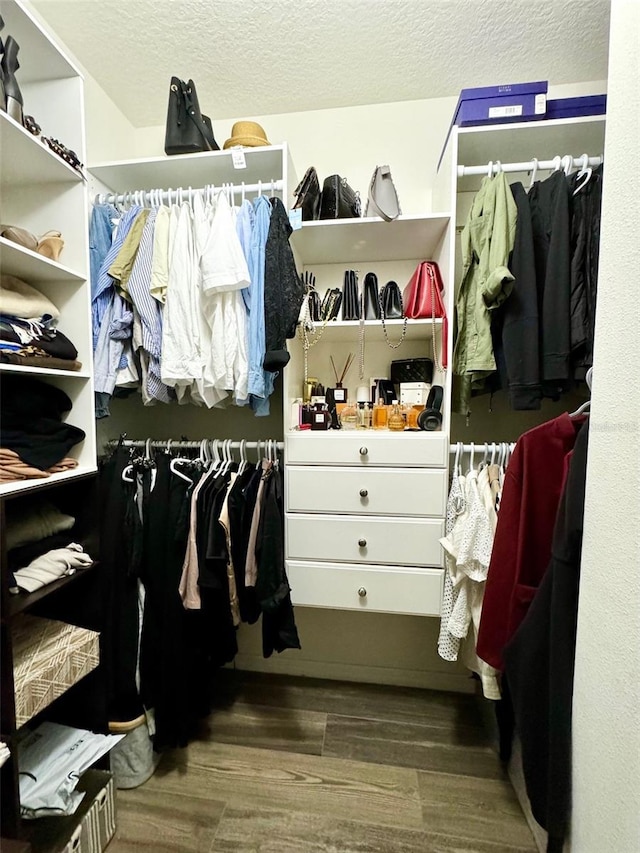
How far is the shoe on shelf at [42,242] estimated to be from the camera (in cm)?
95

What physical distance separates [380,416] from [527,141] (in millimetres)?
1147

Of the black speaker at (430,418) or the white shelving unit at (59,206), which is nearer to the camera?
the white shelving unit at (59,206)

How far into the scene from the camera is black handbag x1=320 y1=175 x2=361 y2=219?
1351mm

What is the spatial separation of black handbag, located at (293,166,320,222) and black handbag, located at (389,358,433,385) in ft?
2.23

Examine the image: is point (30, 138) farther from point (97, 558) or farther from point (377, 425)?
point (377, 425)

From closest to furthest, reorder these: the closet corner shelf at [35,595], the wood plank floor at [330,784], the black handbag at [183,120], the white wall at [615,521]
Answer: the white wall at [615,521], the closet corner shelf at [35,595], the wood plank floor at [330,784], the black handbag at [183,120]

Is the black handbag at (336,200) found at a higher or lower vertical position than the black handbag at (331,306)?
higher

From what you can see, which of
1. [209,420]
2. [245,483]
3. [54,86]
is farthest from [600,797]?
[54,86]

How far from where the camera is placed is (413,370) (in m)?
1.51

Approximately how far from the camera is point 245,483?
1315 mm

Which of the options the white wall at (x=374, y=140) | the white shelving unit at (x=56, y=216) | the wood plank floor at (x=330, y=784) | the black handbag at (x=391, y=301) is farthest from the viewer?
the white wall at (x=374, y=140)

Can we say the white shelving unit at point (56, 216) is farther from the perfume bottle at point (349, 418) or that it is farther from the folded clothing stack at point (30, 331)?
the perfume bottle at point (349, 418)

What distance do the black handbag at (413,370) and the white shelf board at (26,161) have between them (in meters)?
1.28

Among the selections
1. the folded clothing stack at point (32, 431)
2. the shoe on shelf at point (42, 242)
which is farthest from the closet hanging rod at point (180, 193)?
the folded clothing stack at point (32, 431)
